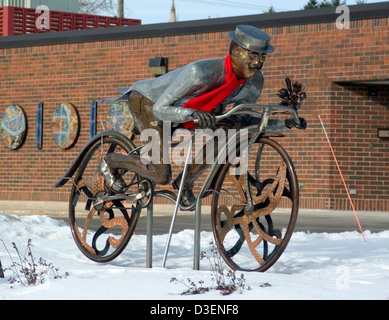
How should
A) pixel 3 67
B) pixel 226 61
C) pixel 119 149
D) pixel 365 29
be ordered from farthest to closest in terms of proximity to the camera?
pixel 3 67, pixel 365 29, pixel 119 149, pixel 226 61

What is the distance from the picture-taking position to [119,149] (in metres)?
9.55

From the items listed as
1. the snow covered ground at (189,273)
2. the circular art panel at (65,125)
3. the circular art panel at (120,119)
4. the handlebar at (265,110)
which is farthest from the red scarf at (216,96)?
the circular art panel at (65,125)

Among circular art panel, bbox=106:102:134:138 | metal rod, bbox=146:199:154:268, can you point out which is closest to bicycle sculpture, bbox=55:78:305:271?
metal rod, bbox=146:199:154:268

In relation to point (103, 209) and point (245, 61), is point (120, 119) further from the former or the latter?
point (245, 61)

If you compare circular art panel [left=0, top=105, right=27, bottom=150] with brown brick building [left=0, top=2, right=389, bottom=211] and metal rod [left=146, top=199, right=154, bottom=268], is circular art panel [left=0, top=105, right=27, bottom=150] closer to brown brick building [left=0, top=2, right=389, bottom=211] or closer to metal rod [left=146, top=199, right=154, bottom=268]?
brown brick building [left=0, top=2, right=389, bottom=211]

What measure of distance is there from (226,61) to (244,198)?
3.83 feet

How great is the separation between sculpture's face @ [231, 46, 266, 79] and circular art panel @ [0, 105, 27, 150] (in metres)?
18.9

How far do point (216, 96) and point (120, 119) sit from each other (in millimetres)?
16039

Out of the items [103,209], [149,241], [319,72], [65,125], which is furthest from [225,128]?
[65,125]

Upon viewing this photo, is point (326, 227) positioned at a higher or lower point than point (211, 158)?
lower

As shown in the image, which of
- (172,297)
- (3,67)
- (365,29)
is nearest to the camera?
(172,297)

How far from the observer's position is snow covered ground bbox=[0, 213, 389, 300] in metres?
6.78

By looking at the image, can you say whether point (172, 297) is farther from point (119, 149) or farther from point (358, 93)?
point (358, 93)
